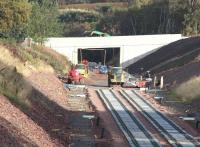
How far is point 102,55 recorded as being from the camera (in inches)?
4503

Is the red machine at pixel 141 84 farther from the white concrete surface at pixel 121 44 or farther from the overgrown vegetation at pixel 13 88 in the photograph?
the white concrete surface at pixel 121 44

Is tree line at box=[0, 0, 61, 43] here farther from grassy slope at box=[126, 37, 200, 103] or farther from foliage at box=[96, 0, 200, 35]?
foliage at box=[96, 0, 200, 35]

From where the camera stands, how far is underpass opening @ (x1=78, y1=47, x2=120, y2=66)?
103 metres

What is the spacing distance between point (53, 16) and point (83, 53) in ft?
62.4

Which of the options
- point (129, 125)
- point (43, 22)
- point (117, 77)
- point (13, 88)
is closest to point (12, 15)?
point (43, 22)

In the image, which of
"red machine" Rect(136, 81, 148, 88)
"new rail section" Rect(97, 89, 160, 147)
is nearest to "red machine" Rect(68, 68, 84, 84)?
"red machine" Rect(136, 81, 148, 88)

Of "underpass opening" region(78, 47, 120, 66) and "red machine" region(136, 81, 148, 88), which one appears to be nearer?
"red machine" region(136, 81, 148, 88)

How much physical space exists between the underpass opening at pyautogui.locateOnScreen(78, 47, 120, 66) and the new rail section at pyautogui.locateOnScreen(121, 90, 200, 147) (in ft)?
191

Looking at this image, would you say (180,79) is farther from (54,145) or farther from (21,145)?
(21,145)

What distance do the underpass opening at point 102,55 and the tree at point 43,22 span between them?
860 centimetres

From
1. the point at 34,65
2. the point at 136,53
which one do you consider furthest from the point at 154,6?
the point at 34,65

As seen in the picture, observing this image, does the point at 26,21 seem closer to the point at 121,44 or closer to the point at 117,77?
the point at 117,77

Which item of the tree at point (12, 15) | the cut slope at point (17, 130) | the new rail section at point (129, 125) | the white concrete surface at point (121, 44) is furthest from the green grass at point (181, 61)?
the cut slope at point (17, 130)

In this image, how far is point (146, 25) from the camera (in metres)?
124
